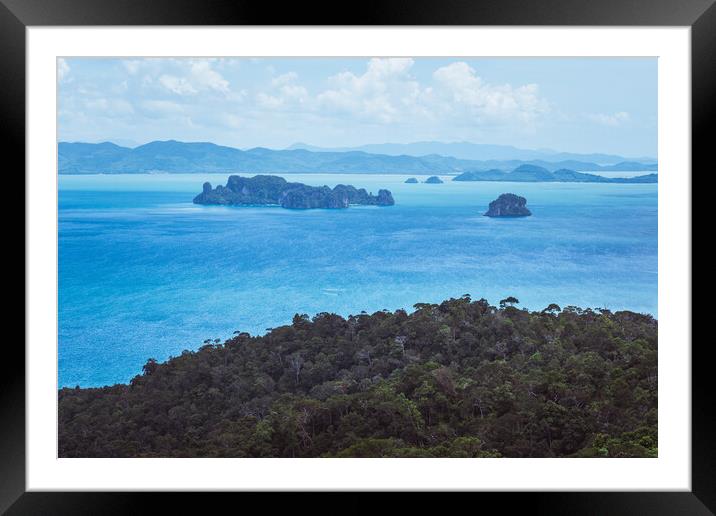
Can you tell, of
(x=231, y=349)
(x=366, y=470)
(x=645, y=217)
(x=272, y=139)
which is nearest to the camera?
(x=366, y=470)

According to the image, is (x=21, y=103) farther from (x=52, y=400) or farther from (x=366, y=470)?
(x=366, y=470)

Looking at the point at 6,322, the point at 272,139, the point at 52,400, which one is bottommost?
the point at 52,400

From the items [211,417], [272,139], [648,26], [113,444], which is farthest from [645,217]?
[648,26]

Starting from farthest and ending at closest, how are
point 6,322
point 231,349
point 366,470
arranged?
point 231,349 < point 366,470 < point 6,322

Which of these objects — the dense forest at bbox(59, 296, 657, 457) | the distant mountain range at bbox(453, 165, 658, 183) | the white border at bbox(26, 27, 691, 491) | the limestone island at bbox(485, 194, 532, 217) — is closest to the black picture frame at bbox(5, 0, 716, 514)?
the white border at bbox(26, 27, 691, 491)

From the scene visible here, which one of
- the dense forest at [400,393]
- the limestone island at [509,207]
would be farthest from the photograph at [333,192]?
the dense forest at [400,393]

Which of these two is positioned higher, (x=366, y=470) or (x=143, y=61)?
(x=143, y=61)
